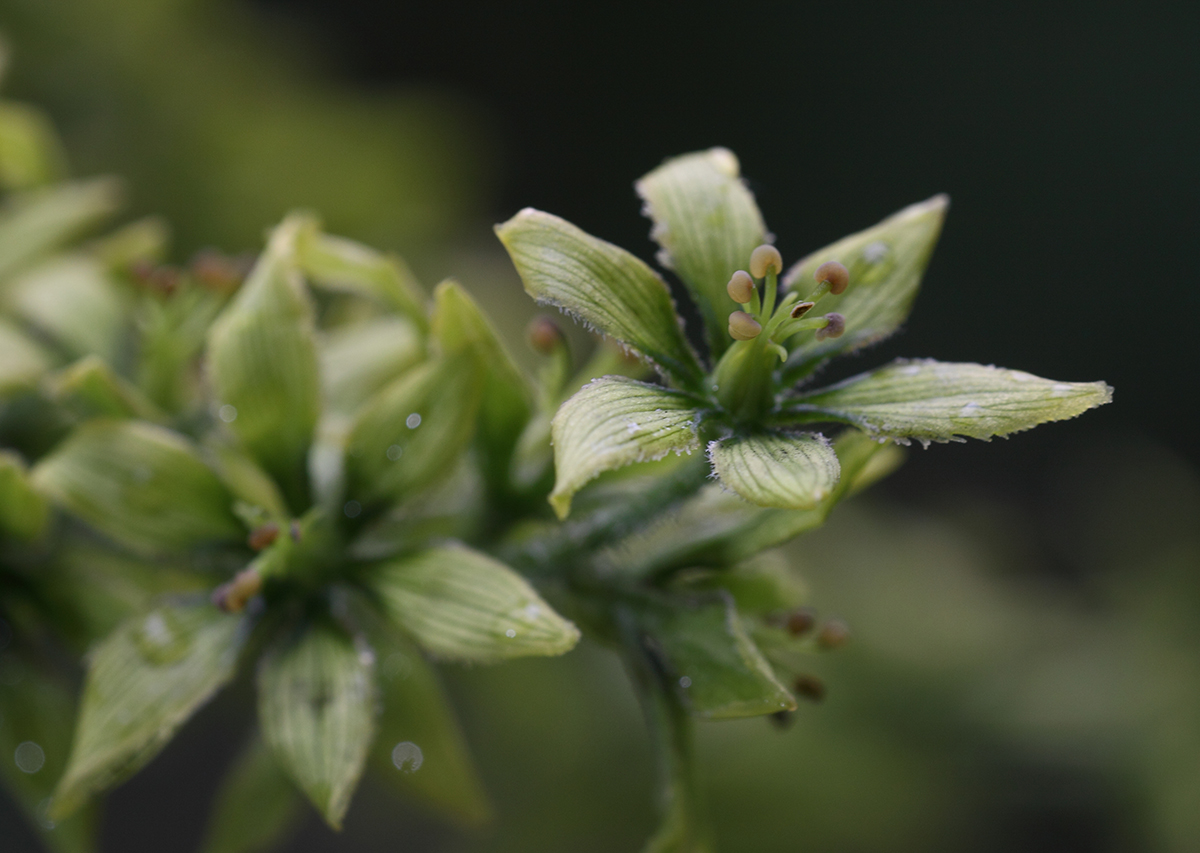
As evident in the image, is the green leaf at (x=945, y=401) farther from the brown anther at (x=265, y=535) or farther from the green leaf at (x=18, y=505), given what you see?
the green leaf at (x=18, y=505)

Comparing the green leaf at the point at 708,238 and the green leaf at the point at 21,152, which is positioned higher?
the green leaf at the point at 21,152

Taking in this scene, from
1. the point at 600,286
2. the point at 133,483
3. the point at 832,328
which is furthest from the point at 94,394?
the point at 832,328

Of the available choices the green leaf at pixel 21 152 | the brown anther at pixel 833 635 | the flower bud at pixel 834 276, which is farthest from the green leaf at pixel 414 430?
the green leaf at pixel 21 152

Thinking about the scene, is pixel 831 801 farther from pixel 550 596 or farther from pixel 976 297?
pixel 976 297

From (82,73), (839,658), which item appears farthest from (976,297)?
(82,73)

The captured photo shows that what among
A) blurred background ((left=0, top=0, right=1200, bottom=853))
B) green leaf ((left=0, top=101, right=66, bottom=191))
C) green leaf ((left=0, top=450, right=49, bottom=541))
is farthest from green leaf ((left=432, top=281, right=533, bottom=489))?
blurred background ((left=0, top=0, right=1200, bottom=853))

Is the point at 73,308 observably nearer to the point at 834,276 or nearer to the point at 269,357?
the point at 269,357

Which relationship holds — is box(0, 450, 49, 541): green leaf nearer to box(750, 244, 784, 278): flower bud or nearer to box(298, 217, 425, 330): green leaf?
box(298, 217, 425, 330): green leaf
